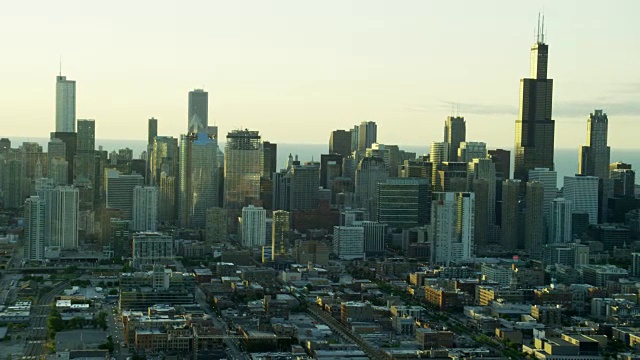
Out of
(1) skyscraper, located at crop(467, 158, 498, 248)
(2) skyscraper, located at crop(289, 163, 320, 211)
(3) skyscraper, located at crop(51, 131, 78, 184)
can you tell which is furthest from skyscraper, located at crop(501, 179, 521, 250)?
(3) skyscraper, located at crop(51, 131, 78, 184)

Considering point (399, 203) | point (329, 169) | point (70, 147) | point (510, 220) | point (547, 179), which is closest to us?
point (510, 220)

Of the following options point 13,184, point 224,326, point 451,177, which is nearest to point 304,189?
point 451,177

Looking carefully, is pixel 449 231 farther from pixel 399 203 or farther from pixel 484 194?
pixel 484 194

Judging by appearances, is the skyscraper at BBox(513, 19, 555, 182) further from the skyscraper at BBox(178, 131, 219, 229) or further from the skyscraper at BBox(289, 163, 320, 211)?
the skyscraper at BBox(178, 131, 219, 229)

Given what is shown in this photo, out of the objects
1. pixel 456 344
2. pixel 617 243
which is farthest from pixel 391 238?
pixel 456 344

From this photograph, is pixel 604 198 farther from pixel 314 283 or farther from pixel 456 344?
pixel 456 344

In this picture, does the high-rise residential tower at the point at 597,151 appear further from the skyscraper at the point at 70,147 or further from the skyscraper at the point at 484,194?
the skyscraper at the point at 70,147

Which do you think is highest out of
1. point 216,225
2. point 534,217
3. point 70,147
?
point 70,147
